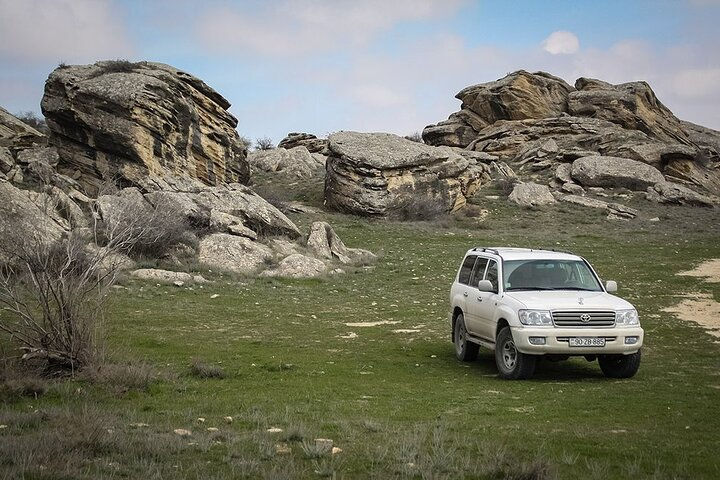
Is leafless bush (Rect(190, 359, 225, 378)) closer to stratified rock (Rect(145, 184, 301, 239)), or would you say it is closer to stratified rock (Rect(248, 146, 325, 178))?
stratified rock (Rect(145, 184, 301, 239))

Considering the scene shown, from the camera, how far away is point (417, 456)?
24.5 ft

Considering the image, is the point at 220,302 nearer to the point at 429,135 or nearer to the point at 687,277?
the point at 687,277

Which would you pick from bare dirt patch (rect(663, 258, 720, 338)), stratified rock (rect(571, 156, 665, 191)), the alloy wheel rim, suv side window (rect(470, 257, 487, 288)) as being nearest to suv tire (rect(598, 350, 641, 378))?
the alloy wheel rim

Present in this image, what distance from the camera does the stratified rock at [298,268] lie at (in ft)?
95.0

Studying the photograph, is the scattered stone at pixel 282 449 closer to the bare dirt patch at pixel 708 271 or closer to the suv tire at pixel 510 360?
the suv tire at pixel 510 360

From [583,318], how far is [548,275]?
176cm

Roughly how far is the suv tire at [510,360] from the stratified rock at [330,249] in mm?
19442

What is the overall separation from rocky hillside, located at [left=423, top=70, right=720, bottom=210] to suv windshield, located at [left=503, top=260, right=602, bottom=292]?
41.3 meters

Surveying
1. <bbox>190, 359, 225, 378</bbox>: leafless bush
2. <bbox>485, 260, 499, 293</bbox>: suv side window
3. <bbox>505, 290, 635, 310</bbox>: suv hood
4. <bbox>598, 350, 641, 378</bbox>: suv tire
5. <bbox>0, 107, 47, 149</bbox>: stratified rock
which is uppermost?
<bbox>0, 107, 47, 149</bbox>: stratified rock

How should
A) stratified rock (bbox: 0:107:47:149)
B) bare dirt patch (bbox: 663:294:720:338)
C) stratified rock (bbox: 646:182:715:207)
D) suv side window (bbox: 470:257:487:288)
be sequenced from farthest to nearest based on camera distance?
1. stratified rock (bbox: 646:182:715:207)
2. stratified rock (bbox: 0:107:47:149)
3. bare dirt patch (bbox: 663:294:720:338)
4. suv side window (bbox: 470:257:487:288)

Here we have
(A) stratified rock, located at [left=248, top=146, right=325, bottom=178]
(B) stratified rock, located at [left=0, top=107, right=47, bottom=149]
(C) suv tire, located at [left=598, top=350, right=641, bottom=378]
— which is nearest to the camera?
(C) suv tire, located at [left=598, top=350, right=641, bottom=378]

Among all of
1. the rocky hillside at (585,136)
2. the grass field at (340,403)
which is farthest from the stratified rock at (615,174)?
the grass field at (340,403)

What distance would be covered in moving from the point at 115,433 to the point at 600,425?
212 inches

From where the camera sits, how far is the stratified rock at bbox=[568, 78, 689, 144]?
217 ft
